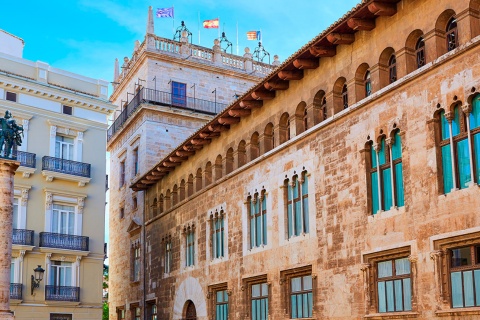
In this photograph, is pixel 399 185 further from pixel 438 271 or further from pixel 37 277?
pixel 37 277

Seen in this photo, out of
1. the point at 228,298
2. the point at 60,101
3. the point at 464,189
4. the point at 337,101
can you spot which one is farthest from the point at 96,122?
the point at 464,189

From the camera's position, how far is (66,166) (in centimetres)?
3172

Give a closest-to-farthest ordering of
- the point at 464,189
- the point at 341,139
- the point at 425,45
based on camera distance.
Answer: the point at 464,189, the point at 425,45, the point at 341,139

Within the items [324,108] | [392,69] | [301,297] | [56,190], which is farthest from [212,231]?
[392,69]

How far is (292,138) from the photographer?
21672mm

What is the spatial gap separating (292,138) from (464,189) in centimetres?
768

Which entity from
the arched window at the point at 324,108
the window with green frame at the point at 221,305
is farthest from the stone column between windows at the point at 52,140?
the arched window at the point at 324,108

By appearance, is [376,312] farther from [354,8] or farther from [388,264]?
[354,8]

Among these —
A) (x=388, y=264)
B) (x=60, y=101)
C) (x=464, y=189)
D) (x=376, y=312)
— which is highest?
(x=60, y=101)

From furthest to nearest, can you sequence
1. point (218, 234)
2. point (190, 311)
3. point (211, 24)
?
point (211, 24) → point (190, 311) → point (218, 234)

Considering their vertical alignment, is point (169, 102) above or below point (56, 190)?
above

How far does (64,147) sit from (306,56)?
51.6ft

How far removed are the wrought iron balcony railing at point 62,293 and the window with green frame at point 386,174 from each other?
17.4 metres

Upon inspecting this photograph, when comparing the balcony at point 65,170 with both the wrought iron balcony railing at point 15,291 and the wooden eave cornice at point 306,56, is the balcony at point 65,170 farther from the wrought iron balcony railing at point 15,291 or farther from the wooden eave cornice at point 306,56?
the wooden eave cornice at point 306,56
